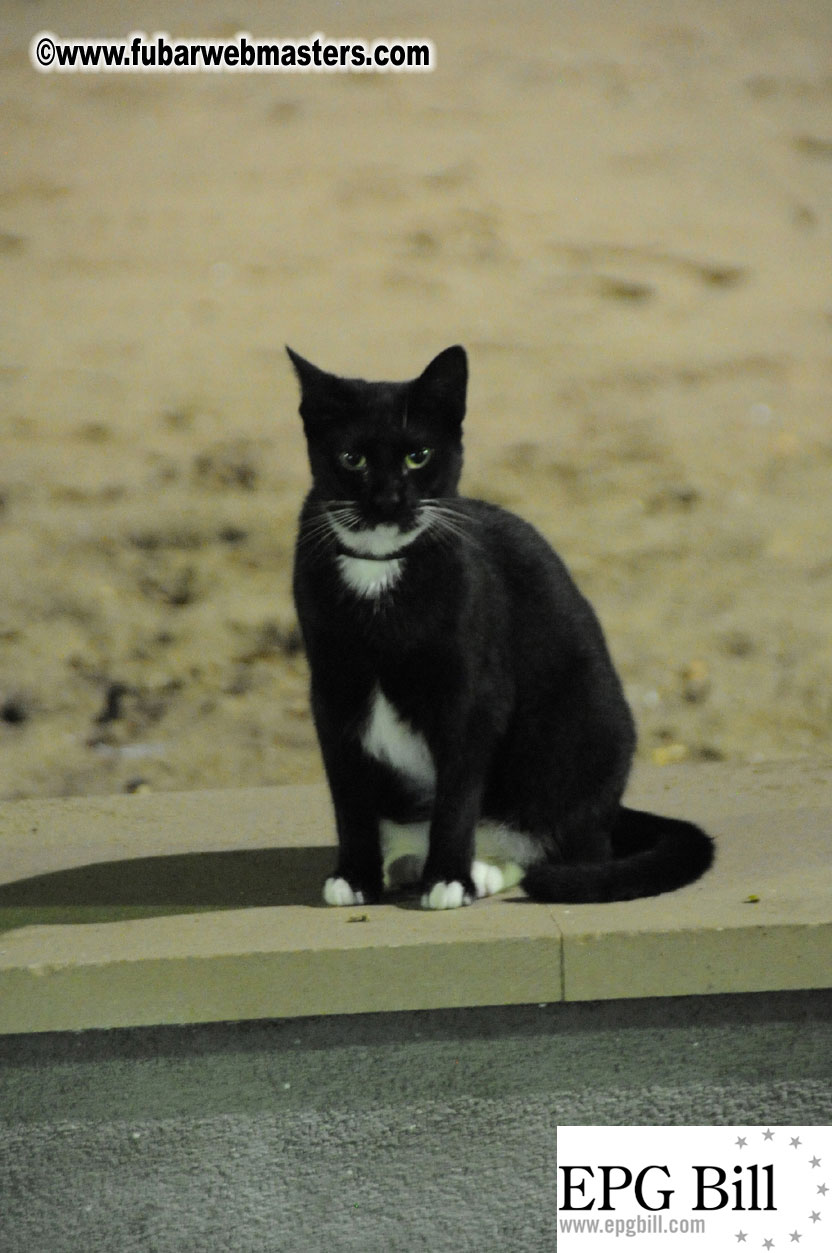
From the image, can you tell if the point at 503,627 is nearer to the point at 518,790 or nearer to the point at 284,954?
the point at 518,790

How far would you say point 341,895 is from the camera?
5.99ft

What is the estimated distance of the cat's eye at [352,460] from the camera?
5.67 ft

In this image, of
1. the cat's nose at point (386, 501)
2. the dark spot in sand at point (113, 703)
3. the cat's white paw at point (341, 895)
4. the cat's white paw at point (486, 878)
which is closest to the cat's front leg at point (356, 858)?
the cat's white paw at point (341, 895)

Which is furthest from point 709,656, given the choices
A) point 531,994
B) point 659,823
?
point 531,994

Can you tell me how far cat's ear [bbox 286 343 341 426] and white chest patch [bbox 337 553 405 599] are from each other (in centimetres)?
19

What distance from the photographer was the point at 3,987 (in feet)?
5.19

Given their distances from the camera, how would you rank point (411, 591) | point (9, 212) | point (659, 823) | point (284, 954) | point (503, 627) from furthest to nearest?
1. point (9, 212)
2. point (659, 823)
3. point (503, 627)
4. point (411, 591)
5. point (284, 954)

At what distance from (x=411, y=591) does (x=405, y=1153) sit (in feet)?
2.18

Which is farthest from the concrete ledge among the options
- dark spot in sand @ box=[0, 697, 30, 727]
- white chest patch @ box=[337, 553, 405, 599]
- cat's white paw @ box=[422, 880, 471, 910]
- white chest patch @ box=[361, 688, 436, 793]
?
dark spot in sand @ box=[0, 697, 30, 727]

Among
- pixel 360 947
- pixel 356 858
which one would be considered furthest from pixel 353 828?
pixel 360 947

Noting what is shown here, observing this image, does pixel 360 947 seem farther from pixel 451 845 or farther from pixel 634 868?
pixel 634 868

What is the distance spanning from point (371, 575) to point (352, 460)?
0.47ft

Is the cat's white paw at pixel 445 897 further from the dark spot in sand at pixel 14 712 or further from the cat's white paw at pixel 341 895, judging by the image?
the dark spot in sand at pixel 14 712

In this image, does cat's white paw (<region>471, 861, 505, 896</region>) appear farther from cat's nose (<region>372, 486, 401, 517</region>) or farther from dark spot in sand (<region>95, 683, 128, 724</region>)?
dark spot in sand (<region>95, 683, 128, 724</region>)
